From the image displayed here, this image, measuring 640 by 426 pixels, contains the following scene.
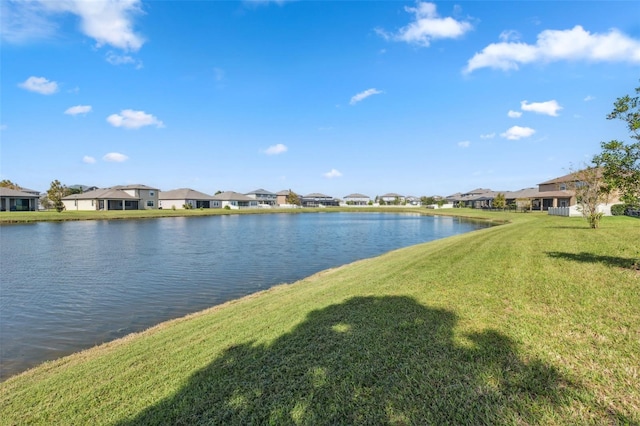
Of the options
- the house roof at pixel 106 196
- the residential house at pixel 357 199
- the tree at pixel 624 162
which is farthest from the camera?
the residential house at pixel 357 199

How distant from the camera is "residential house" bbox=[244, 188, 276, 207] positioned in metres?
134

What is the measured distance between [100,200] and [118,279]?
68.3 metres

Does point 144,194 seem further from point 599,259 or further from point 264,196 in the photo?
point 599,259

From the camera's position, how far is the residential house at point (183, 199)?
309 feet

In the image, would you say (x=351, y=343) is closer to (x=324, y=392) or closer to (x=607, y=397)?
(x=324, y=392)

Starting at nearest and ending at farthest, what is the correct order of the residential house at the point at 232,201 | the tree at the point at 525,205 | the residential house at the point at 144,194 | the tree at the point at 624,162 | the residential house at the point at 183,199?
the tree at the point at 624,162 → the tree at the point at 525,205 → the residential house at the point at 144,194 → the residential house at the point at 183,199 → the residential house at the point at 232,201

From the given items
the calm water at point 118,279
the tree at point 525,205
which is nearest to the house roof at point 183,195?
the calm water at point 118,279

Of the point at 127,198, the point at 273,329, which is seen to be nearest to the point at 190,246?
the point at 273,329

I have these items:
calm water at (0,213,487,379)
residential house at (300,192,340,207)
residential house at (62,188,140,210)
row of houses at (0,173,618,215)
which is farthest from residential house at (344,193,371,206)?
calm water at (0,213,487,379)

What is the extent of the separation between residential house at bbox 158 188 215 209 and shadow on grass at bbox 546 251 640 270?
296 feet

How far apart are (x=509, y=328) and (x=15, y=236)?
141 feet

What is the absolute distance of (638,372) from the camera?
4133mm

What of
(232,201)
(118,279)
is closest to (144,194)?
(232,201)

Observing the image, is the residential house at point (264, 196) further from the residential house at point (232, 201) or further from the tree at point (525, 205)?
the tree at point (525, 205)
